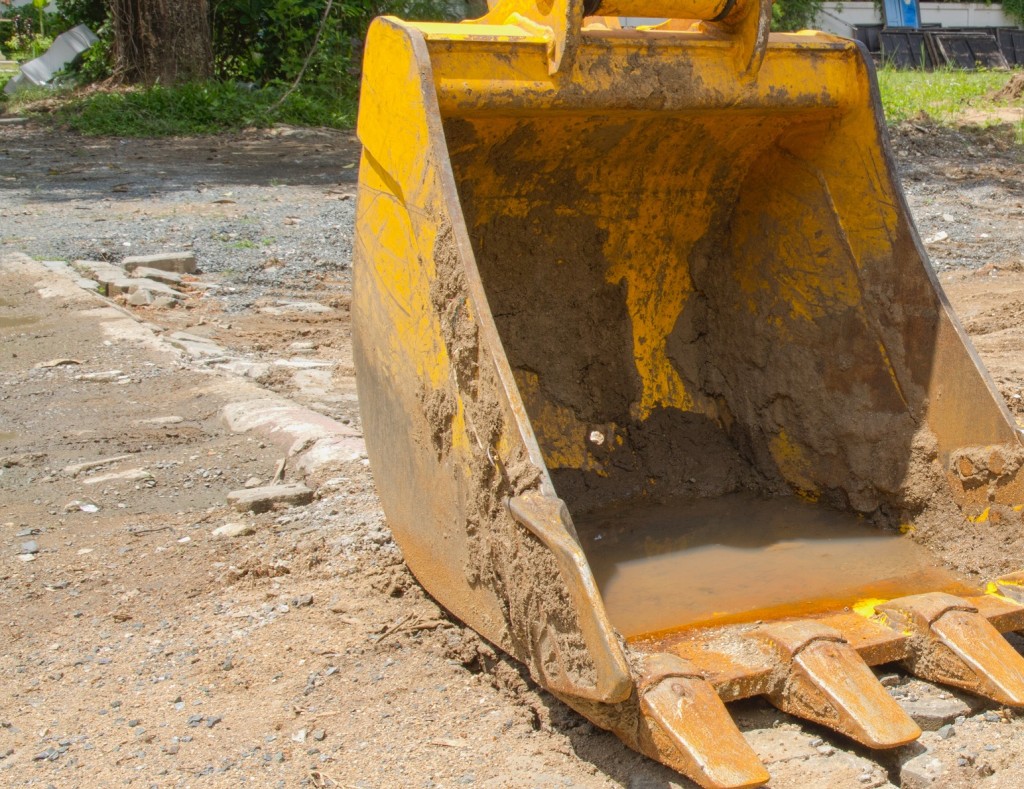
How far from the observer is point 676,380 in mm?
3867

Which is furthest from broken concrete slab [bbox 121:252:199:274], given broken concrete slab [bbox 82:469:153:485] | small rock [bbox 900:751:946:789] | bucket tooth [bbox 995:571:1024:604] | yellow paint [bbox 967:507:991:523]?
small rock [bbox 900:751:946:789]

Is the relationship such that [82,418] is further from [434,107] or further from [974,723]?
[974,723]

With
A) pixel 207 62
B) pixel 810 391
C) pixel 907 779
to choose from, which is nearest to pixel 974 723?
pixel 907 779

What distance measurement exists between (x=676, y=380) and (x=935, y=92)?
13.8 metres

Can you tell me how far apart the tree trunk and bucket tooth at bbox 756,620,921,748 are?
14136 mm

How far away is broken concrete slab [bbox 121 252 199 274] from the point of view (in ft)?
25.0

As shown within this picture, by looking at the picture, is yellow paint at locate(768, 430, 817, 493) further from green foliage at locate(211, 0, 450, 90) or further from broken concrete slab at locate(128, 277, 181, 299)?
green foliage at locate(211, 0, 450, 90)

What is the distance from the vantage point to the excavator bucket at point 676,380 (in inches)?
92.5

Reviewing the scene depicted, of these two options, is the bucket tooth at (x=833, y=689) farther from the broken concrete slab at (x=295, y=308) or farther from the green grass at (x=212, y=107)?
the green grass at (x=212, y=107)

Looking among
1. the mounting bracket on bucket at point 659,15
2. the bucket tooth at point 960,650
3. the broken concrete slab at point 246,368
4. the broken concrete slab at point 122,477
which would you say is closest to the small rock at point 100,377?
the broken concrete slab at point 246,368

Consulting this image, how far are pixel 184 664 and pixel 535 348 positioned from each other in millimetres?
1471

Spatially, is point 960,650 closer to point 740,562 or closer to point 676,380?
point 740,562

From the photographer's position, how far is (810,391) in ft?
11.9

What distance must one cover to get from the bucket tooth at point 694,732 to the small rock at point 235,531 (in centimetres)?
164
